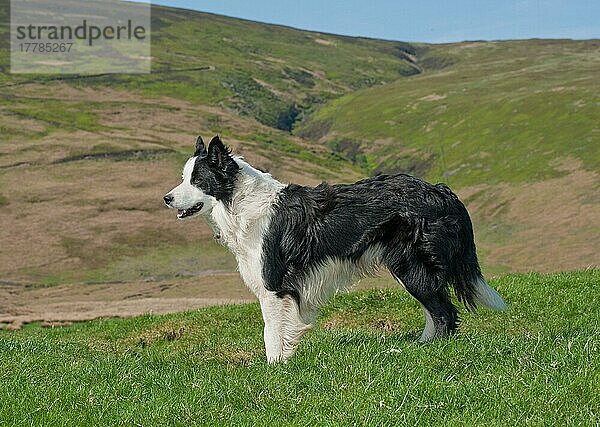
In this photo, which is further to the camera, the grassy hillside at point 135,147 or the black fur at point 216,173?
the grassy hillside at point 135,147

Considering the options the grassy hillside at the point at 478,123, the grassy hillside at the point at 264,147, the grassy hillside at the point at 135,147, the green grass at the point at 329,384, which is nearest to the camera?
the green grass at the point at 329,384

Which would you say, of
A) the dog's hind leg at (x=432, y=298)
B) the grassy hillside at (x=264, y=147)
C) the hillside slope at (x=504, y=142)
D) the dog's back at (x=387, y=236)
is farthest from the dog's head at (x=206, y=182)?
the hillside slope at (x=504, y=142)

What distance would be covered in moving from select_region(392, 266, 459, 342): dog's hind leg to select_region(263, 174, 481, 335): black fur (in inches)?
0.5

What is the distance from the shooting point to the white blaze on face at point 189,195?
977cm

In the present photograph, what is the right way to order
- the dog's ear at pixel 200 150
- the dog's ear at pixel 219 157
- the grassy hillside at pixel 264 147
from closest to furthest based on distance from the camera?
the dog's ear at pixel 219 157
the dog's ear at pixel 200 150
the grassy hillside at pixel 264 147

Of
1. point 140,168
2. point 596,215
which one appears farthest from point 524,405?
point 140,168

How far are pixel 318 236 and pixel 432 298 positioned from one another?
169cm

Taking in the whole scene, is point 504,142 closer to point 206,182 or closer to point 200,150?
point 200,150

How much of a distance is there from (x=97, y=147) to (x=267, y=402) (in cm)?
8406

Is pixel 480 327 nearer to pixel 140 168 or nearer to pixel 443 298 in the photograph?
pixel 443 298

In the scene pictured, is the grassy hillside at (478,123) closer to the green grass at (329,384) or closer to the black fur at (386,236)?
the black fur at (386,236)

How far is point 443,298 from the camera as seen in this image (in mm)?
9945

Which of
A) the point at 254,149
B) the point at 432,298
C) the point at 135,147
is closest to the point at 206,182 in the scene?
the point at 432,298

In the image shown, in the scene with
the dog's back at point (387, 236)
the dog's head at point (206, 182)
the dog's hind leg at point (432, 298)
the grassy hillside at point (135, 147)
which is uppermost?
the dog's head at point (206, 182)
